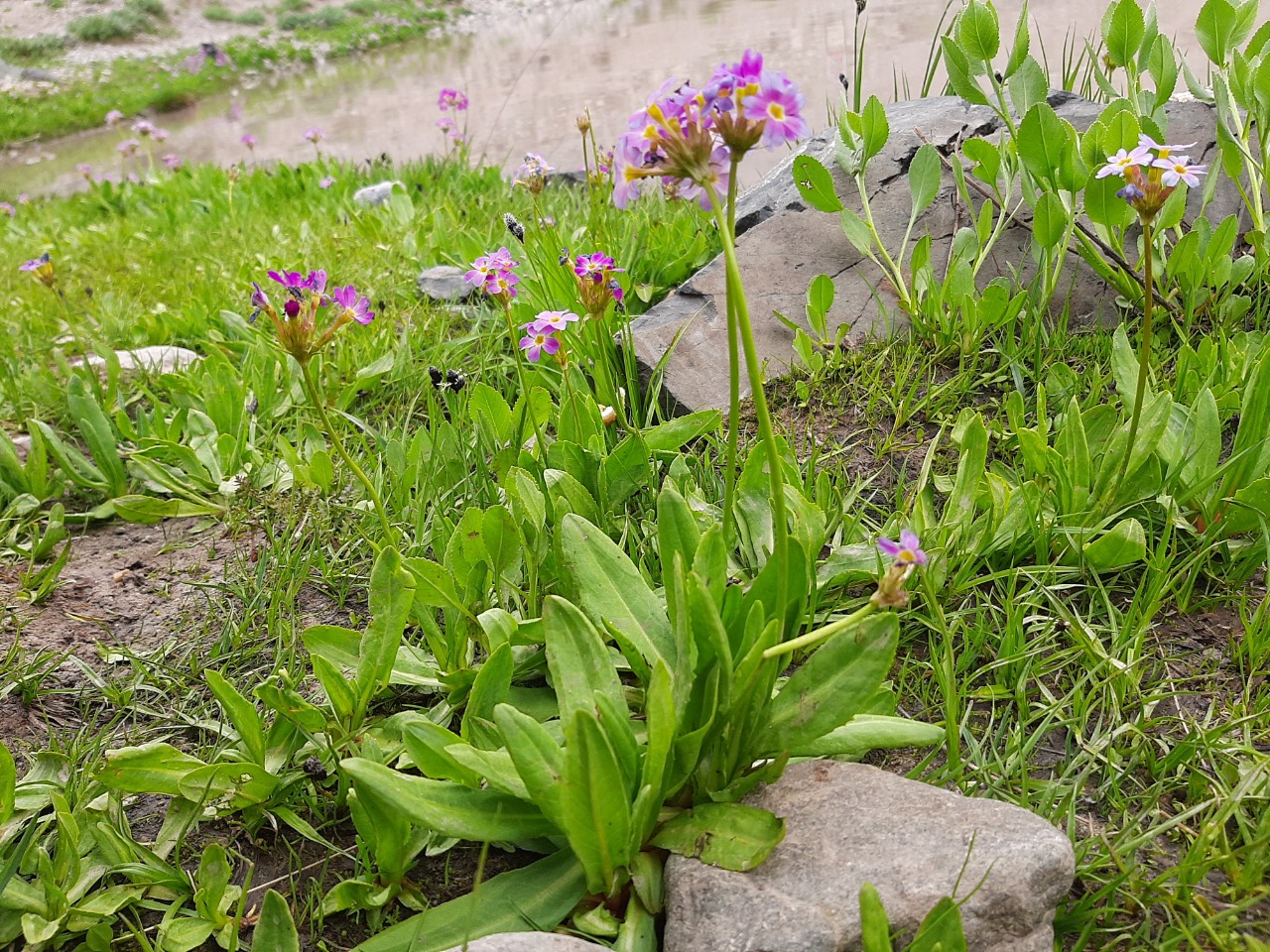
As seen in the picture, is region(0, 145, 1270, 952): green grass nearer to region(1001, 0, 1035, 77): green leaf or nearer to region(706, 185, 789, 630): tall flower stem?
region(706, 185, 789, 630): tall flower stem

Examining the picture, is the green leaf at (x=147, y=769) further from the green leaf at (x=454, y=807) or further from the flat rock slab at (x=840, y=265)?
the flat rock slab at (x=840, y=265)

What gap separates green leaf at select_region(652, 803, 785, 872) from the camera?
1188 millimetres

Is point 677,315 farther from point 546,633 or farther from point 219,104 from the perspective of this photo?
point 219,104

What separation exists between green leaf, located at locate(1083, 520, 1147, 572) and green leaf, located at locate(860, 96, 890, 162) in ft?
4.07

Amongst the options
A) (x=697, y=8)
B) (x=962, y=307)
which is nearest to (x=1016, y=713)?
(x=962, y=307)

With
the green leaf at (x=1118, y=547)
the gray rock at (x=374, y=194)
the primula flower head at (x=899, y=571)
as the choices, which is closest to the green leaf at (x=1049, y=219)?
the green leaf at (x=1118, y=547)

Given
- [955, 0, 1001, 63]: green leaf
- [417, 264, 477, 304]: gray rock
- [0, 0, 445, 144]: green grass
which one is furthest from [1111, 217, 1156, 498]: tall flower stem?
[0, 0, 445, 144]: green grass

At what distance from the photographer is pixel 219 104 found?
13742 mm

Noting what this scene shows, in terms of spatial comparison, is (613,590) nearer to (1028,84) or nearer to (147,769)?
(147,769)

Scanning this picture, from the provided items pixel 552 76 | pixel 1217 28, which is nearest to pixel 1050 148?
pixel 1217 28

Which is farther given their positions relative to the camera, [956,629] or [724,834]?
[956,629]

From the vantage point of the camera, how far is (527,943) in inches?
44.1

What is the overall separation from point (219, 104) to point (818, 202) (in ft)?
46.4

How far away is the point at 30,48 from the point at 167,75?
4.99 meters
